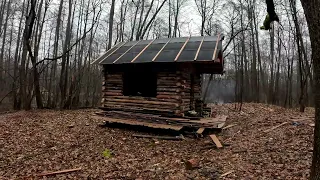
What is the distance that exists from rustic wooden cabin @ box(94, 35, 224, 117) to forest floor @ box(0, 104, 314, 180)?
1.49 metres

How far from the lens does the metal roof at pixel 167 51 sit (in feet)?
34.1

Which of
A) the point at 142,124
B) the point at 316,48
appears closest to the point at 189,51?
the point at 142,124

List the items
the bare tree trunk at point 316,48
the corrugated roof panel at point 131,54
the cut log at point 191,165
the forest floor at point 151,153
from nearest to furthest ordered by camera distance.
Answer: the bare tree trunk at point 316,48 < the forest floor at point 151,153 < the cut log at point 191,165 < the corrugated roof panel at point 131,54

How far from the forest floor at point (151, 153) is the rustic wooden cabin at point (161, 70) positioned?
4.88 ft

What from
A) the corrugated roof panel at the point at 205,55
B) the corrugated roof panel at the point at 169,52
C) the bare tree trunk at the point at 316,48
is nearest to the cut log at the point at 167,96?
the corrugated roof panel at the point at 169,52

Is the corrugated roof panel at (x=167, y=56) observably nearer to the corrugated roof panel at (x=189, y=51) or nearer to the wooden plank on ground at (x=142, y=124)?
the corrugated roof panel at (x=189, y=51)

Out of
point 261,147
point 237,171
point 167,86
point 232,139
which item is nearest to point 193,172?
point 237,171

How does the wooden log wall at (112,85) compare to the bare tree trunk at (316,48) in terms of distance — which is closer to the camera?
the bare tree trunk at (316,48)

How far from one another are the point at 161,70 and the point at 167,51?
39.7 inches

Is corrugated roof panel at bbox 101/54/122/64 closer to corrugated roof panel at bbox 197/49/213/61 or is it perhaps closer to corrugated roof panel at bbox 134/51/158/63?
corrugated roof panel at bbox 134/51/158/63

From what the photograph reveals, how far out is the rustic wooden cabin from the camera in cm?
1055

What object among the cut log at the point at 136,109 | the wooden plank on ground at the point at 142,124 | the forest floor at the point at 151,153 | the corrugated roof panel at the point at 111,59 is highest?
the corrugated roof panel at the point at 111,59

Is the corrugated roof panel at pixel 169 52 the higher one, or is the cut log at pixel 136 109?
the corrugated roof panel at pixel 169 52

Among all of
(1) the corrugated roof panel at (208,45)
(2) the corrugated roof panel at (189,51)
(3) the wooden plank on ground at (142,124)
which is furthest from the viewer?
(1) the corrugated roof panel at (208,45)
